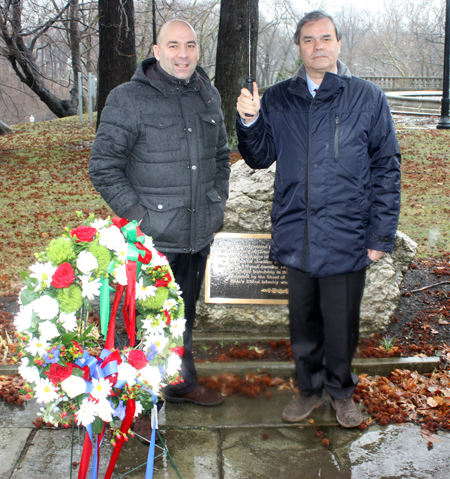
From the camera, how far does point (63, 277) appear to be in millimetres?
2176

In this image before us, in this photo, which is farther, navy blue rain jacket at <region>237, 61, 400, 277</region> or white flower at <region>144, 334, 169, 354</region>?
navy blue rain jacket at <region>237, 61, 400, 277</region>

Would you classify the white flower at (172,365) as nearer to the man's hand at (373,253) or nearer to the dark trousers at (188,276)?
the dark trousers at (188,276)

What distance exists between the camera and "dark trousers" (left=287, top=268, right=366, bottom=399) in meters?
3.08

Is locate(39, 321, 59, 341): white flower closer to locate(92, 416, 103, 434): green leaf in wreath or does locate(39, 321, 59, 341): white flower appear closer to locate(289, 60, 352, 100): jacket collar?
locate(92, 416, 103, 434): green leaf in wreath

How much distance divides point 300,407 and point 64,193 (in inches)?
275

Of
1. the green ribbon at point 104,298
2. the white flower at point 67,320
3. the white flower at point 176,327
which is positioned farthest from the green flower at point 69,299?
the white flower at point 176,327

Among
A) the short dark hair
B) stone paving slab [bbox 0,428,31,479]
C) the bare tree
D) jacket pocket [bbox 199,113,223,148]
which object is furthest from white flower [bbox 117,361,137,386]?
the bare tree

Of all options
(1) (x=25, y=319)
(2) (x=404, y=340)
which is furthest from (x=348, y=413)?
(1) (x=25, y=319)

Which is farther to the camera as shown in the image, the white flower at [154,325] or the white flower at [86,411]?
the white flower at [154,325]

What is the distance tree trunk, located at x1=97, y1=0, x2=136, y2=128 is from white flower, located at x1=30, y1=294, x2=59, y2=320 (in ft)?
29.0

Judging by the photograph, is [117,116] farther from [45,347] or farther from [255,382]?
[255,382]

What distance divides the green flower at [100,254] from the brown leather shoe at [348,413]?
1818mm

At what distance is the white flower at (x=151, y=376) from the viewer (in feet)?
7.58

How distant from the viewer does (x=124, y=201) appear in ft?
9.21
